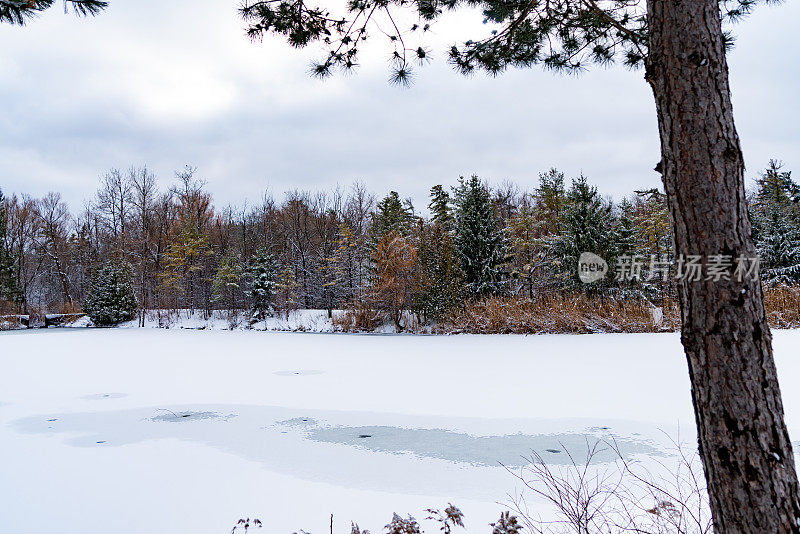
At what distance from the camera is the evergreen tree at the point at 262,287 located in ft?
53.8

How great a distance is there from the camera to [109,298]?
1656cm

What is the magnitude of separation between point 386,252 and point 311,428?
932 cm

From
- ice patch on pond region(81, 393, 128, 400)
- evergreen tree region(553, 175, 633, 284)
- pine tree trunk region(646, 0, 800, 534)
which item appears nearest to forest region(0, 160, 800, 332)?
evergreen tree region(553, 175, 633, 284)

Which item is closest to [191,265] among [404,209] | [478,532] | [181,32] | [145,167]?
[145,167]

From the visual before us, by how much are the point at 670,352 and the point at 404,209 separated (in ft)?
49.3

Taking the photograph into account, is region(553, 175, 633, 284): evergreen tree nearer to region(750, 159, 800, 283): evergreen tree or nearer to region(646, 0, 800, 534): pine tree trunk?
region(750, 159, 800, 283): evergreen tree

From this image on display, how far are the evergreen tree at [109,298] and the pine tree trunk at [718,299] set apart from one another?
18845 millimetres

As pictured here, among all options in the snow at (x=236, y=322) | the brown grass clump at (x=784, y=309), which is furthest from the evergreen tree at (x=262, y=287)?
the brown grass clump at (x=784, y=309)

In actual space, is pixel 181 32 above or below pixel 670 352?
above

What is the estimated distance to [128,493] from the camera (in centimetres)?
269

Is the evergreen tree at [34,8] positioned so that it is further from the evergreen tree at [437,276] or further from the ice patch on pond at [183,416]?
the evergreen tree at [437,276]

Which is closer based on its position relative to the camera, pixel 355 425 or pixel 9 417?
pixel 355 425

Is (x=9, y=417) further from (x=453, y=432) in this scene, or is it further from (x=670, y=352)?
(x=670, y=352)

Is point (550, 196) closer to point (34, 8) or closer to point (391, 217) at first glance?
point (391, 217)
